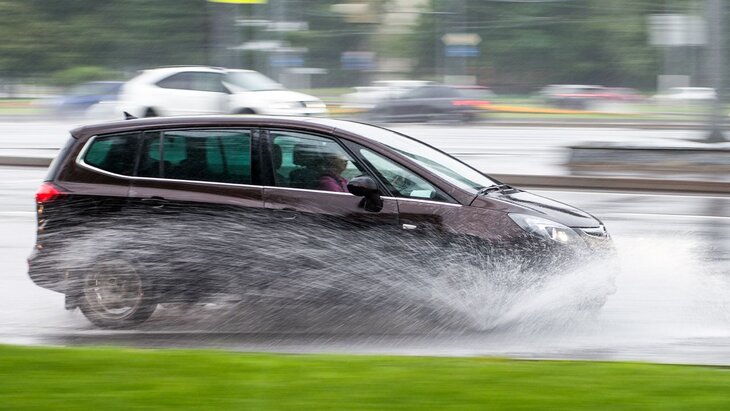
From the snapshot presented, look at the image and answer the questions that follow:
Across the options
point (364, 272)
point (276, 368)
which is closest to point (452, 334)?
point (364, 272)

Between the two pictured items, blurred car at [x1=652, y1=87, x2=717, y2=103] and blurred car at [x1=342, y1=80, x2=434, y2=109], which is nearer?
blurred car at [x1=342, y1=80, x2=434, y2=109]

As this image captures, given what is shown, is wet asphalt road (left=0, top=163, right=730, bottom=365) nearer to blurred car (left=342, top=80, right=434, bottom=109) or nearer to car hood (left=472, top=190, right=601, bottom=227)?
car hood (left=472, top=190, right=601, bottom=227)

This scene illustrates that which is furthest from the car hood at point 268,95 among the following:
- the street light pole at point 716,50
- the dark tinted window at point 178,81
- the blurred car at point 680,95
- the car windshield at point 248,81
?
the blurred car at point 680,95

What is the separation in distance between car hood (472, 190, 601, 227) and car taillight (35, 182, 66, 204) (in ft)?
9.49

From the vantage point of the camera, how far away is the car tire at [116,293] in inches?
278

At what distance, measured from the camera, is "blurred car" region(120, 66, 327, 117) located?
25047 millimetres

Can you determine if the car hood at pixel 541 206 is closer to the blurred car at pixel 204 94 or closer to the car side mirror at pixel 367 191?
the car side mirror at pixel 367 191

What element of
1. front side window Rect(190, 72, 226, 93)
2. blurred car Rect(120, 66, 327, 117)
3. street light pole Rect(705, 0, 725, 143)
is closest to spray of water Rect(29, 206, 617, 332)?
street light pole Rect(705, 0, 725, 143)

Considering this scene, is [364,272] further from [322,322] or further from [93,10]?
[93,10]

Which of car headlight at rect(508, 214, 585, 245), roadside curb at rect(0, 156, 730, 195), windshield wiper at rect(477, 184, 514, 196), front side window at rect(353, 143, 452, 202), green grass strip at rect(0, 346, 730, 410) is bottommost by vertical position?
roadside curb at rect(0, 156, 730, 195)

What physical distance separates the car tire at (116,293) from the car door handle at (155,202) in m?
0.41

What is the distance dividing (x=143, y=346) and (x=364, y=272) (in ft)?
4.91

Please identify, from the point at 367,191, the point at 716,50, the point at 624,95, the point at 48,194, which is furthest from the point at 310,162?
the point at 624,95

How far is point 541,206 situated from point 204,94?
19171mm
